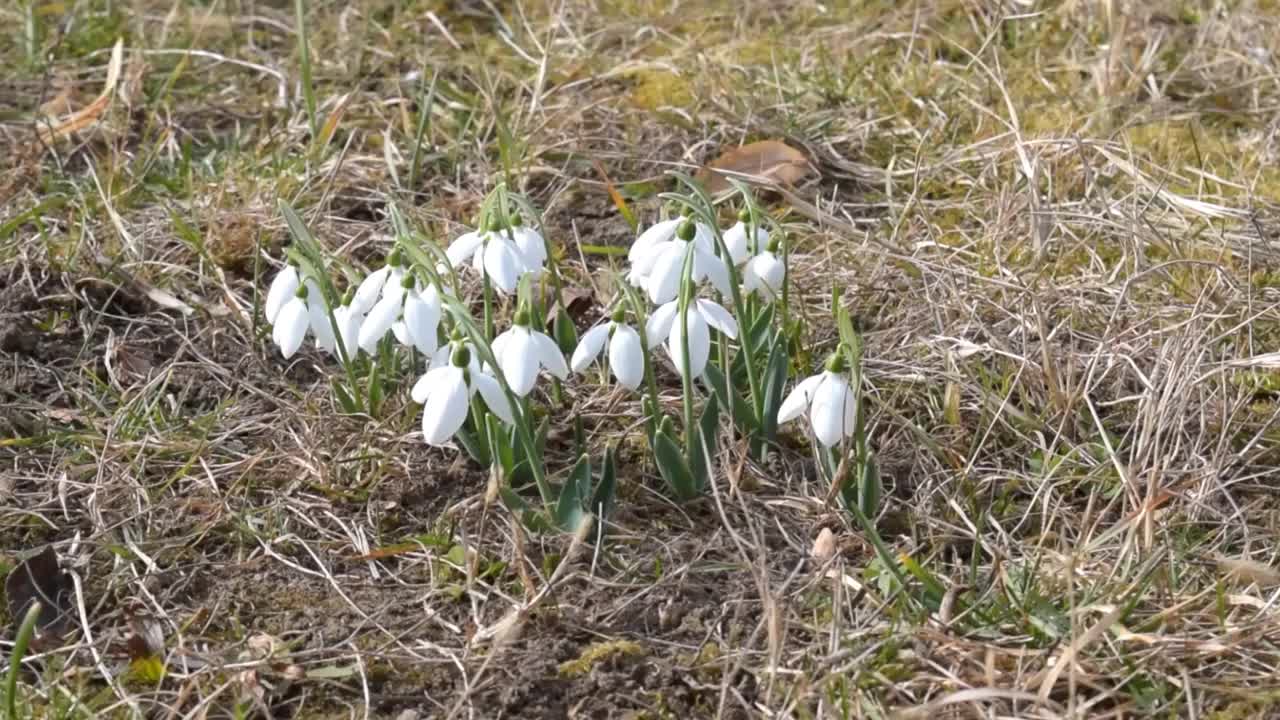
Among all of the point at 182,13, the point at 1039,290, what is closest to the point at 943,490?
the point at 1039,290

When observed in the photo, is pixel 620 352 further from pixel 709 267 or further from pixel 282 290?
pixel 282 290

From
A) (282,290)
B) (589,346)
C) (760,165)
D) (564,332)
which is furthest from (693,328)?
(760,165)

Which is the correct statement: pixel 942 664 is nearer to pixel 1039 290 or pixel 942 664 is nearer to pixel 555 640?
pixel 555 640

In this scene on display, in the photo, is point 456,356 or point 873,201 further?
point 873,201

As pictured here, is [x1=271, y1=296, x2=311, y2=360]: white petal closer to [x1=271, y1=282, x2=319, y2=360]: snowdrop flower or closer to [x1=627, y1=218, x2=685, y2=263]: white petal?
[x1=271, y1=282, x2=319, y2=360]: snowdrop flower

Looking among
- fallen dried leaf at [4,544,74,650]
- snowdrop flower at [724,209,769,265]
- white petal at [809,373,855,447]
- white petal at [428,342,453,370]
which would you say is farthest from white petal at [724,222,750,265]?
fallen dried leaf at [4,544,74,650]

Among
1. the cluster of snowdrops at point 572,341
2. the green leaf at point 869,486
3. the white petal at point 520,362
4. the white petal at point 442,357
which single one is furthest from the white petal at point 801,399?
the white petal at point 442,357
